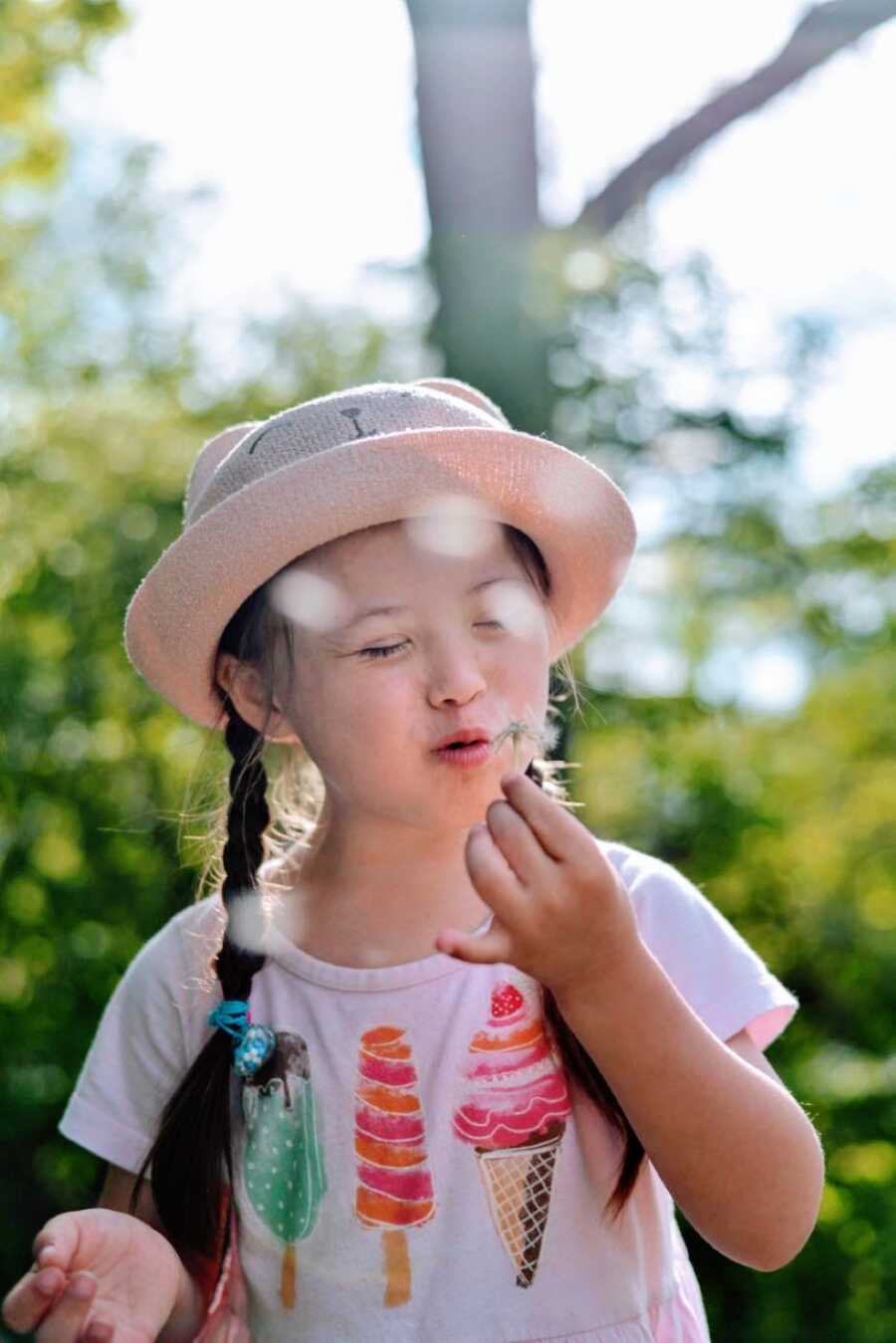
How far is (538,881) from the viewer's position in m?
1.66

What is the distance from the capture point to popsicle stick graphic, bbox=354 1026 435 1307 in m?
2.12

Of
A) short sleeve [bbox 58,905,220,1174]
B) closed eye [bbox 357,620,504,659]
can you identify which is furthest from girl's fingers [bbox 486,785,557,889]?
short sleeve [bbox 58,905,220,1174]

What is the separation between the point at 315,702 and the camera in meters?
2.12

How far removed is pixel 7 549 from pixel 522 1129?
9.71 feet

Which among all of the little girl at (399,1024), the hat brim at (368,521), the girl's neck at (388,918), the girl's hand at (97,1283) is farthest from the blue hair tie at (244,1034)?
the hat brim at (368,521)

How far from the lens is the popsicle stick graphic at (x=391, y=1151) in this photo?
2.12 metres

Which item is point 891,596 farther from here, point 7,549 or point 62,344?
point 62,344

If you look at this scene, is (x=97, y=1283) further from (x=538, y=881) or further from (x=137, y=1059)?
(x=538, y=881)

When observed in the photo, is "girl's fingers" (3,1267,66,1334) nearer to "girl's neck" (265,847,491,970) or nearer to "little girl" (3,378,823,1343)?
"little girl" (3,378,823,1343)

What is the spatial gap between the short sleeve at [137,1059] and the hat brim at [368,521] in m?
0.43

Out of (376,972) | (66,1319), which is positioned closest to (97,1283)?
(66,1319)

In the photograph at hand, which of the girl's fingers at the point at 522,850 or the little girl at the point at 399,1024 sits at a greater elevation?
the girl's fingers at the point at 522,850

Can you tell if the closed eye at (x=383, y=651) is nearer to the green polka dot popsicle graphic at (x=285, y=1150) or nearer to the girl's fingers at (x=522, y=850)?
the girl's fingers at (x=522, y=850)

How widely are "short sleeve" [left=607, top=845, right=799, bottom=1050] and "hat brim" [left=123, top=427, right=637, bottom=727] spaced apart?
43cm
